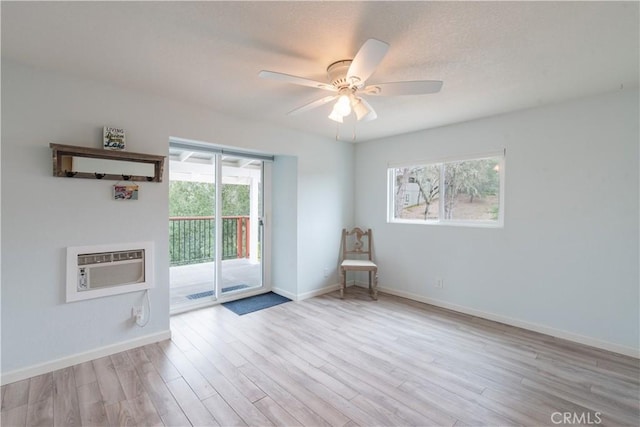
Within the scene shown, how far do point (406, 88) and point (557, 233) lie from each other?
232 centimetres

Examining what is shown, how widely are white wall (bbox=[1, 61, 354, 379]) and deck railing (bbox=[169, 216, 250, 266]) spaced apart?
0.98m

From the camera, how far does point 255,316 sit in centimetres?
348

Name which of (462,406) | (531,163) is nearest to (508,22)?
(531,163)

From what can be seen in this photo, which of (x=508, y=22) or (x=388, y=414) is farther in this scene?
(x=388, y=414)

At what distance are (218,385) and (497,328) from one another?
285 cm

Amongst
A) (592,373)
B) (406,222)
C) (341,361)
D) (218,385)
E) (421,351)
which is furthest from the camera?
(406,222)

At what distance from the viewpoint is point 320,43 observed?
6.00ft

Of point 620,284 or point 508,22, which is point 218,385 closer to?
point 508,22

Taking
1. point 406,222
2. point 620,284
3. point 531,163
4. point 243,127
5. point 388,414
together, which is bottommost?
point 388,414

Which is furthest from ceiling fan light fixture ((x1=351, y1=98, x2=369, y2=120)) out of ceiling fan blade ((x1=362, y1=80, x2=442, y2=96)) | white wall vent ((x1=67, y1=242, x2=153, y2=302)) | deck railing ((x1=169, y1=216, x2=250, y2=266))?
deck railing ((x1=169, y1=216, x2=250, y2=266))

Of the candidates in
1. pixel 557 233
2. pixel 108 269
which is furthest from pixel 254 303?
pixel 557 233

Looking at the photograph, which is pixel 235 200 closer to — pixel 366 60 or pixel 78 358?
pixel 78 358

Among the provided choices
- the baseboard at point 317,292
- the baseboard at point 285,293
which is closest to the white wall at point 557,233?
the baseboard at point 317,292

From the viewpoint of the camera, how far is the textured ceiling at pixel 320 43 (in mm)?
1557
